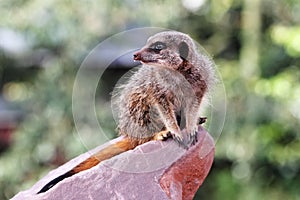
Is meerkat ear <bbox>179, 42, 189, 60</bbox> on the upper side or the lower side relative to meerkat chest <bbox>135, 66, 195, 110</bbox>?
upper

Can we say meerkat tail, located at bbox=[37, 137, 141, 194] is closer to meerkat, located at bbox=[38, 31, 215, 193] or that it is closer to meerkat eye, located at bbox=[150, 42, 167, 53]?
meerkat, located at bbox=[38, 31, 215, 193]

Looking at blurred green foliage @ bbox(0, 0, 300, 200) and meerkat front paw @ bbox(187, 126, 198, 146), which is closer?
meerkat front paw @ bbox(187, 126, 198, 146)

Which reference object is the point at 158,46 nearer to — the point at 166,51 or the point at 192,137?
the point at 166,51

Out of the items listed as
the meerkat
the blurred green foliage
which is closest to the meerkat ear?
the meerkat

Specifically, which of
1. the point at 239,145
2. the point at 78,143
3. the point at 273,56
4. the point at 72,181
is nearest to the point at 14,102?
the point at 78,143

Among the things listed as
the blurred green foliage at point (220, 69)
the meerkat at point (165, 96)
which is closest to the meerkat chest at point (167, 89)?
the meerkat at point (165, 96)

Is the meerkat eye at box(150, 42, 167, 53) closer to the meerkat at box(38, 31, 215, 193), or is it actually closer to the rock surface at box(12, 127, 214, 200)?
the meerkat at box(38, 31, 215, 193)

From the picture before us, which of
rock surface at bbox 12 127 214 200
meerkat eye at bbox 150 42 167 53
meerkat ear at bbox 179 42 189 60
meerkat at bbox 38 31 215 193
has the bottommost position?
rock surface at bbox 12 127 214 200

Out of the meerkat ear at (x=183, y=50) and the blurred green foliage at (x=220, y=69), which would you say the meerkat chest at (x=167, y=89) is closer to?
the meerkat ear at (x=183, y=50)
